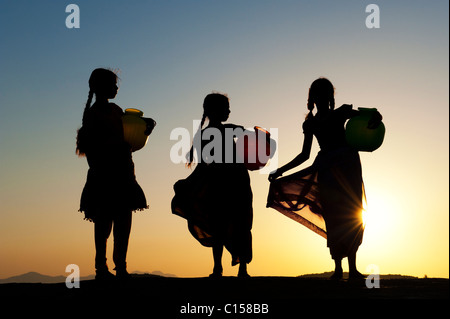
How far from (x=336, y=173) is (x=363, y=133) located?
723 mm

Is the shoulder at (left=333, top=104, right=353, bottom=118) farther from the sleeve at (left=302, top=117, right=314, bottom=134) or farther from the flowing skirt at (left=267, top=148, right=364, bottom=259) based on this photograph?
the flowing skirt at (left=267, top=148, right=364, bottom=259)

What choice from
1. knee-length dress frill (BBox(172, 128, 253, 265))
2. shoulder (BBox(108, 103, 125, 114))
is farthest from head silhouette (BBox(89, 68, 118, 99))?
knee-length dress frill (BBox(172, 128, 253, 265))

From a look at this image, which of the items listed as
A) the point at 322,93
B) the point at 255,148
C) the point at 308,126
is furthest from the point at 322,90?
the point at 255,148

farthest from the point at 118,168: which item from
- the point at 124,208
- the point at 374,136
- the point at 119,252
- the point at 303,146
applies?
the point at 374,136

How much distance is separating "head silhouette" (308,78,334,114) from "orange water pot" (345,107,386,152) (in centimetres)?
41

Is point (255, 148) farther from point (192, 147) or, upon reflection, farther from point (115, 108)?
point (115, 108)

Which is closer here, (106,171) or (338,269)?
(106,171)

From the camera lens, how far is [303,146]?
977cm

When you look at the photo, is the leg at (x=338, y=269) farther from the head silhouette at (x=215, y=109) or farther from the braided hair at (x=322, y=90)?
the head silhouette at (x=215, y=109)

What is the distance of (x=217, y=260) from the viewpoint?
9359 millimetres

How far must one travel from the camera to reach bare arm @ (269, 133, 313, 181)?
9.66m

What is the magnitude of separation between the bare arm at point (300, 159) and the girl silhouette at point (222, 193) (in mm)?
591

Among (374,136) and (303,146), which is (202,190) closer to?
(303,146)
